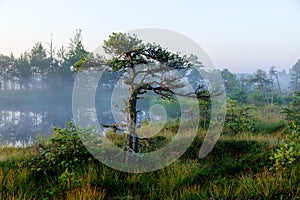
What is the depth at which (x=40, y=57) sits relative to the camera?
3394 cm

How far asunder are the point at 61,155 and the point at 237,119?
6773 millimetres

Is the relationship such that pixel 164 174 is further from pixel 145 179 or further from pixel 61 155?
pixel 61 155

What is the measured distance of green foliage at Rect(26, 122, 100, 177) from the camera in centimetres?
414

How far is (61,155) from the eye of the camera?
4.38 m

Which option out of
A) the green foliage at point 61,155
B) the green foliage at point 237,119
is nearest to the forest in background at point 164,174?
the green foliage at point 61,155

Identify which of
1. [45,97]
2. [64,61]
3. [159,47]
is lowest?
[45,97]

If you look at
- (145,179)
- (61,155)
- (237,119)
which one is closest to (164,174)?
(145,179)

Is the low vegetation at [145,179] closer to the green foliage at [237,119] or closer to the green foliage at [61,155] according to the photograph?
the green foliage at [61,155]

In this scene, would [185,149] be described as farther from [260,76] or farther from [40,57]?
[40,57]

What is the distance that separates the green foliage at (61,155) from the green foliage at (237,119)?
5965 mm

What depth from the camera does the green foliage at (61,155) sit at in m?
4.14

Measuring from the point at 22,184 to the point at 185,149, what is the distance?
3.78 m

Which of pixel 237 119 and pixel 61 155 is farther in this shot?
pixel 237 119

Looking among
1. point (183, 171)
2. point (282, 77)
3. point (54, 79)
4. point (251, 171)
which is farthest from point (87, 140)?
point (282, 77)
